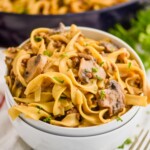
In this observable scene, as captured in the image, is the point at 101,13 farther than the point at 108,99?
Yes

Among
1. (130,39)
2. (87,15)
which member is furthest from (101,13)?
(130,39)

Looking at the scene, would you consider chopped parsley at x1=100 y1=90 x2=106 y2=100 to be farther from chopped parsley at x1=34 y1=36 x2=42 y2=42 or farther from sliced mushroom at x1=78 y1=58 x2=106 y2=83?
chopped parsley at x1=34 y1=36 x2=42 y2=42

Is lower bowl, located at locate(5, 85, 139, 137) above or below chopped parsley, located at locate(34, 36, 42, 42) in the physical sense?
below

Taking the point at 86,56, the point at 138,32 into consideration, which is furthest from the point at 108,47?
the point at 138,32

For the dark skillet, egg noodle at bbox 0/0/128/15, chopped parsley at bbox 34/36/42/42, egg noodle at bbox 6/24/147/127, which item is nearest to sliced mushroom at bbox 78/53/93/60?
egg noodle at bbox 6/24/147/127

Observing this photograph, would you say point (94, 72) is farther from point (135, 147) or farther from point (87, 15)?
point (87, 15)

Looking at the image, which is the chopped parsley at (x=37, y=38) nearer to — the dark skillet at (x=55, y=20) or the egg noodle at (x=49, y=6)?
the dark skillet at (x=55, y=20)
